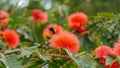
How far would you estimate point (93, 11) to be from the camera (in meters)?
8.63

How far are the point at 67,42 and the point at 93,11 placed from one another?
6.11 meters

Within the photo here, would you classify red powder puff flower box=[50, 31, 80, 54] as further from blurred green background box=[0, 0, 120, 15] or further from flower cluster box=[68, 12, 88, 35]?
blurred green background box=[0, 0, 120, 15]

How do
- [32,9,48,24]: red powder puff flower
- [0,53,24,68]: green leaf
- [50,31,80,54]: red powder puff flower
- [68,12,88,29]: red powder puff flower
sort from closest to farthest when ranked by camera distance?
[0,53,24,68]: green leaf
[50,31,80,54]: red powder puff flower
[68,12,88,29]: red powder puff flower
[32,9,48,24]: red powder puff flower

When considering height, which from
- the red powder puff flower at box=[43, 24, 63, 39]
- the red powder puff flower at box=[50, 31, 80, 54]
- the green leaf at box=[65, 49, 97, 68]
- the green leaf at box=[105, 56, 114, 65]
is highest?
the red powder puff flower at box=[43, 24, 63, 39]

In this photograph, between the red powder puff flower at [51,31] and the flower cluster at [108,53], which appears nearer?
the flower cluster at [108,53]

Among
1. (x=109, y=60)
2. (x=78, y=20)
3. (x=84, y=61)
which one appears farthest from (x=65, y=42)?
(x=78, y=20)

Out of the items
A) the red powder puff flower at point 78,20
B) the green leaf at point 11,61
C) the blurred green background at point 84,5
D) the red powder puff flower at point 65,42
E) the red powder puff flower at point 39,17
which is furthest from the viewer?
the blurred green background at point 84,5

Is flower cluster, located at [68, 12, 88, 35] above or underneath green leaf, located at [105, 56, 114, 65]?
above

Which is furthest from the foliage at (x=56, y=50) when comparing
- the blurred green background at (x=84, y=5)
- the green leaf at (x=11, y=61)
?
the blurred green background at (x=84, y=5)

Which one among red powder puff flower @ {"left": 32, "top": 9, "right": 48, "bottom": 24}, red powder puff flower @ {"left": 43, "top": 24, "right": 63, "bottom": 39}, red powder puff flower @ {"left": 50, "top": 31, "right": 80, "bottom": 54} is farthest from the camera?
red powder puff flower @ {"left": 32, "top": 9, "right": 48, "bottom": 24}

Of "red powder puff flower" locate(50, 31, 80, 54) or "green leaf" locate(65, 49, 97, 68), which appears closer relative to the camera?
"green leaf" locate(65, 49, 97, 68)

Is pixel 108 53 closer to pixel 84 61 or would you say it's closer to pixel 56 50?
pixel 84 61

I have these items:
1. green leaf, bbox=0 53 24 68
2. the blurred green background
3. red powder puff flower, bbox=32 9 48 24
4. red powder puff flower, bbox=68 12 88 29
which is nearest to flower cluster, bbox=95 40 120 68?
green leaf, bbox=0 53 24 68

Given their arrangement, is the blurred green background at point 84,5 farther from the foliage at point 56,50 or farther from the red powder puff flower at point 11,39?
the red powder puff flower at point 11,39
